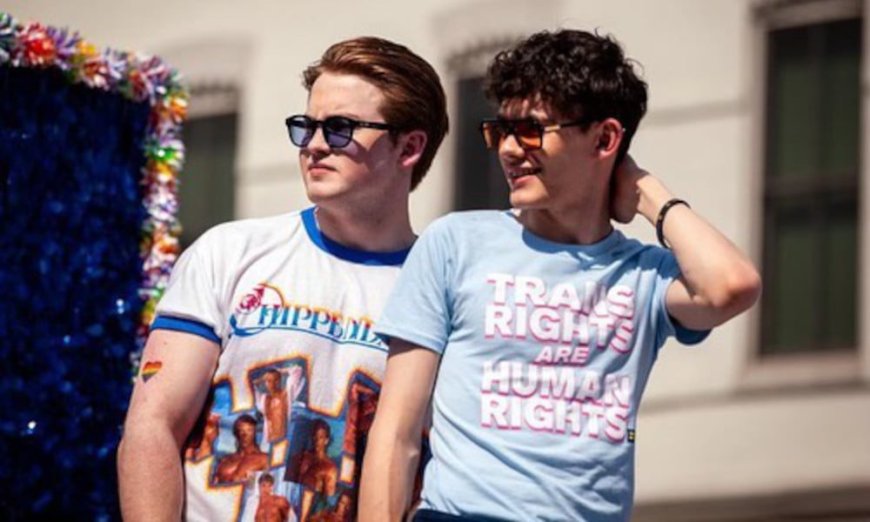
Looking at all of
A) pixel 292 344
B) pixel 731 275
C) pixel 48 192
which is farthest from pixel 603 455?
pixel 48 192

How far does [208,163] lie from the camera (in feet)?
53.4

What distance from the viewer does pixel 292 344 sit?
5867 mm

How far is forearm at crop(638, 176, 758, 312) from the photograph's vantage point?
5.43m

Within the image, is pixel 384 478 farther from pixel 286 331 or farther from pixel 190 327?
pixel 190 327

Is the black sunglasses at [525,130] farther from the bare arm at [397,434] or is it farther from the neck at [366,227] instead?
the neck at [366,227]

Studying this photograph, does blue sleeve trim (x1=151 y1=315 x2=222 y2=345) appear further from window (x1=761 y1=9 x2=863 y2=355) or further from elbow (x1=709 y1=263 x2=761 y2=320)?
window (x1=761 y1=9 x2=863 y2=355)

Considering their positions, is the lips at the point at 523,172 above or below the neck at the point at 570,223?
above

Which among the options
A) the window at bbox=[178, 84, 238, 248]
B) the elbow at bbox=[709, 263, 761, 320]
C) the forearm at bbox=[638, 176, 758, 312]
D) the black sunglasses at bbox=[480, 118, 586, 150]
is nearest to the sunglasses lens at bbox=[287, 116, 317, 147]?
the black sunglasses at bbox=[480, 118, 586, 150]

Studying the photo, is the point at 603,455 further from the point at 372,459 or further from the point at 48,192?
the point at 48,192

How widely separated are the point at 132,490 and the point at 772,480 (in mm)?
7973

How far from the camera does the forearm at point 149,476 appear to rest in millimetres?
5770

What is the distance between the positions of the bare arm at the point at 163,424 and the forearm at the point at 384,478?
58 centimetres

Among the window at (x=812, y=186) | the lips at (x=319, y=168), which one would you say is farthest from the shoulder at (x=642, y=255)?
the window at (x=812, y=186)

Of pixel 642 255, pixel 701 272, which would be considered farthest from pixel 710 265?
pixel 642 255
